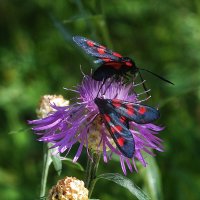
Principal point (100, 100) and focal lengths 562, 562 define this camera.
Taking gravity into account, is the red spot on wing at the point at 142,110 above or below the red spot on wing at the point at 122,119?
above

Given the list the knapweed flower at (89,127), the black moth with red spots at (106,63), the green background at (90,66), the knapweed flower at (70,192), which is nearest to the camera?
the knapweed flower at (70,192)

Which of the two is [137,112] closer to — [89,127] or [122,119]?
[122,119]

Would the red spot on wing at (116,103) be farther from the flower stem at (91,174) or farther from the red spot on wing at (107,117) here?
the flower stem at (91,174)

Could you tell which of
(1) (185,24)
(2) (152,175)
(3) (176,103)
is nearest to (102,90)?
(2) (152,175)

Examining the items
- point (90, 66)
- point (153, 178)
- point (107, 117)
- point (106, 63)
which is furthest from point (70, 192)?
point (90, 66)

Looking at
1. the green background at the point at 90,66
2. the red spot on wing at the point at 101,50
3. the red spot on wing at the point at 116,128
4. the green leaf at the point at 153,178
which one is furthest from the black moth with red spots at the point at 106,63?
the green background at the point at 90,66

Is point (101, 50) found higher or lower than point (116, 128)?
higher
